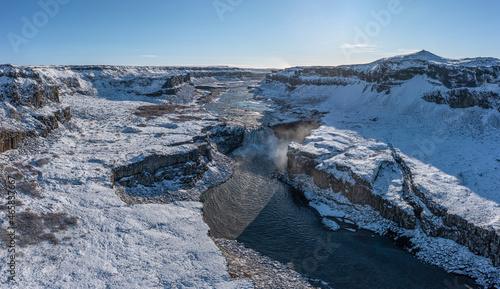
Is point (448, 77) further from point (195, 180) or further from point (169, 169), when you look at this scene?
point (169, 169)

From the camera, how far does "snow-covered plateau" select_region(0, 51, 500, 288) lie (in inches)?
767

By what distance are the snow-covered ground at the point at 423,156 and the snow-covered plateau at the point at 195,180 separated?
0.16 metres

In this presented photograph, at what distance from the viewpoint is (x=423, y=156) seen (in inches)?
1459

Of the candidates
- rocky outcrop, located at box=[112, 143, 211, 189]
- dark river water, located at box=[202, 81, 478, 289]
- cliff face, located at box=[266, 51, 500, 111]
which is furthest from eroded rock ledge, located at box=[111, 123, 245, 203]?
cliff face, located at box=[266, 51, 500, 111]

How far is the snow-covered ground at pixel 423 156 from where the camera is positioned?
23922 millimetres

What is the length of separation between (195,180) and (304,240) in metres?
16.7

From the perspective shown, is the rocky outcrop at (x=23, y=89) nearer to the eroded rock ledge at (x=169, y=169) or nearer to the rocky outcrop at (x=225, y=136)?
the eroded rock ledge at (x=169, y=169)

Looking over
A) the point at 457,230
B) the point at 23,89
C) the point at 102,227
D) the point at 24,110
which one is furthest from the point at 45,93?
the point at 457,230

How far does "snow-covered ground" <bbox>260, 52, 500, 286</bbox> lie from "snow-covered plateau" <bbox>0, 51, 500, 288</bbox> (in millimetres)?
160

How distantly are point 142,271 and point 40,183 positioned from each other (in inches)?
599

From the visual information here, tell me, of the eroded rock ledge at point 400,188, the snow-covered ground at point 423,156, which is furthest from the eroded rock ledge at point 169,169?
the snow-covered ground at point 423,156

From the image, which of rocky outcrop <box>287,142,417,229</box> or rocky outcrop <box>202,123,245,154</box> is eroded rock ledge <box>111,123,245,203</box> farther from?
rocky outcrop <box>287,142,417,229</box>

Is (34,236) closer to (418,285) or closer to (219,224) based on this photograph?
(219,224)

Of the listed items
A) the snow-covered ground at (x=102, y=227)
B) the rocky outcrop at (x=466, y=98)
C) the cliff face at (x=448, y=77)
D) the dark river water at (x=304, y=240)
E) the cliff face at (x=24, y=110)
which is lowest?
the dark river water at (x=304, y=240)
